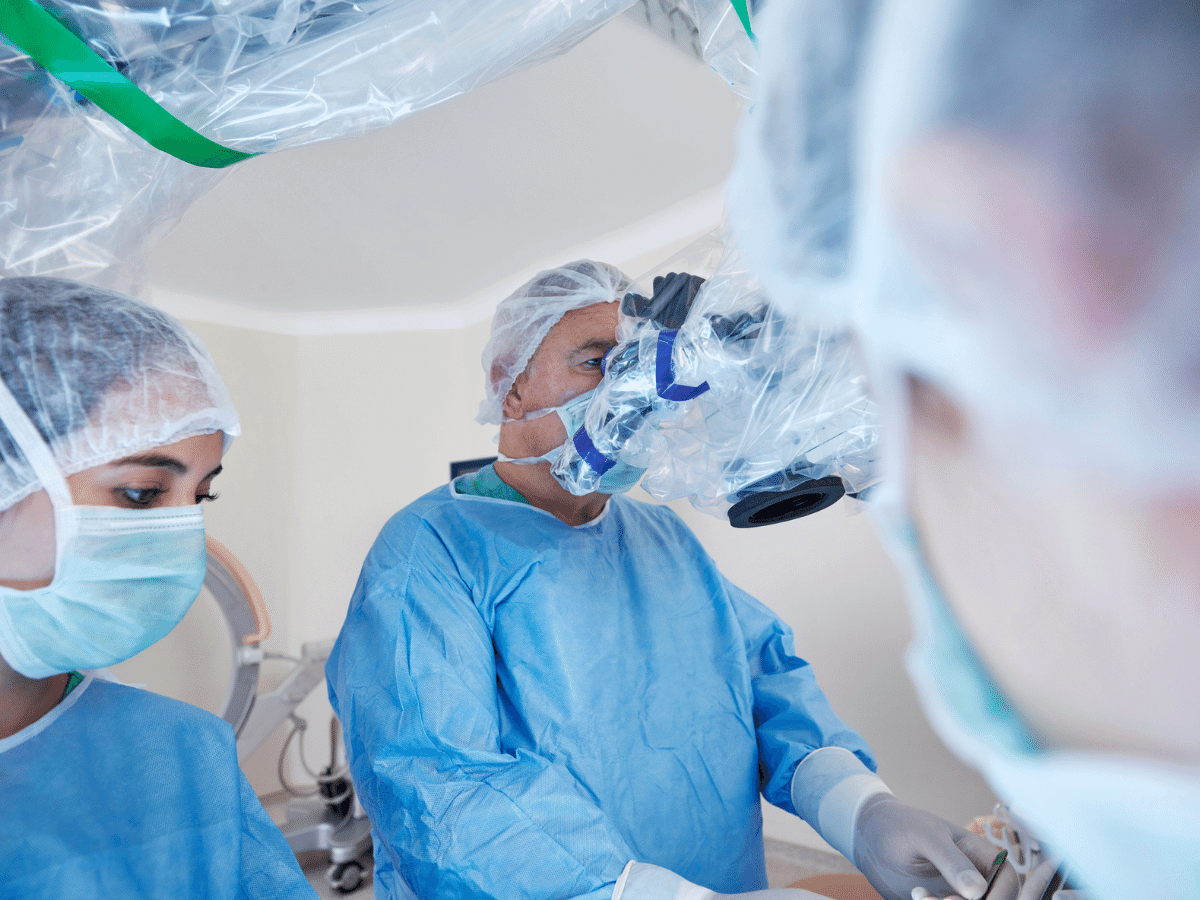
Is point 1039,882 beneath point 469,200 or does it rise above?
beneath

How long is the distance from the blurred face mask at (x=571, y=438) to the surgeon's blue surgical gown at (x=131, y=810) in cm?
61

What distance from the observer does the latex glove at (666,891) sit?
2.67 ft

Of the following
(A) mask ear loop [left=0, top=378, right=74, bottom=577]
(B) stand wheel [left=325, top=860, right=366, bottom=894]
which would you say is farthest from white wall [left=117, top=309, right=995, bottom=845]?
(A) mask ear loop [left=0, top=378, right=74, bottom=577]

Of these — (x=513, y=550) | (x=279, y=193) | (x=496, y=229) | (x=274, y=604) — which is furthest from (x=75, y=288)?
(x=274, y=604)

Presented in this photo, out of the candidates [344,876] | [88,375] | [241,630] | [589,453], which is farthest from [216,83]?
[344,876]

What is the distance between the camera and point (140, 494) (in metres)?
0.82

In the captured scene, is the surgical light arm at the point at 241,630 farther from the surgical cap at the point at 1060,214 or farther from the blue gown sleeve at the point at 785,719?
the surgical cap at the point at 1060,214

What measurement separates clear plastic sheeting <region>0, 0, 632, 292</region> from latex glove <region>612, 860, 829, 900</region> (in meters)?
0.88

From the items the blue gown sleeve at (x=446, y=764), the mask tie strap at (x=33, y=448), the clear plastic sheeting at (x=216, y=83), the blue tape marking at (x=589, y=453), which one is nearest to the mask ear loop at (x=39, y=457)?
the mask tie strap at (x=33, y=448)

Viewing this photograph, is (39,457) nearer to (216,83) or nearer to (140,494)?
(140,494)

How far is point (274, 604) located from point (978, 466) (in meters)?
3.33

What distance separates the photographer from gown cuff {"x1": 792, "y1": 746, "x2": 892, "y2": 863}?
1.10m

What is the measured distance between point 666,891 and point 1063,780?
2.37ft

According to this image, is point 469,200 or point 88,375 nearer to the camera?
point 88,375
